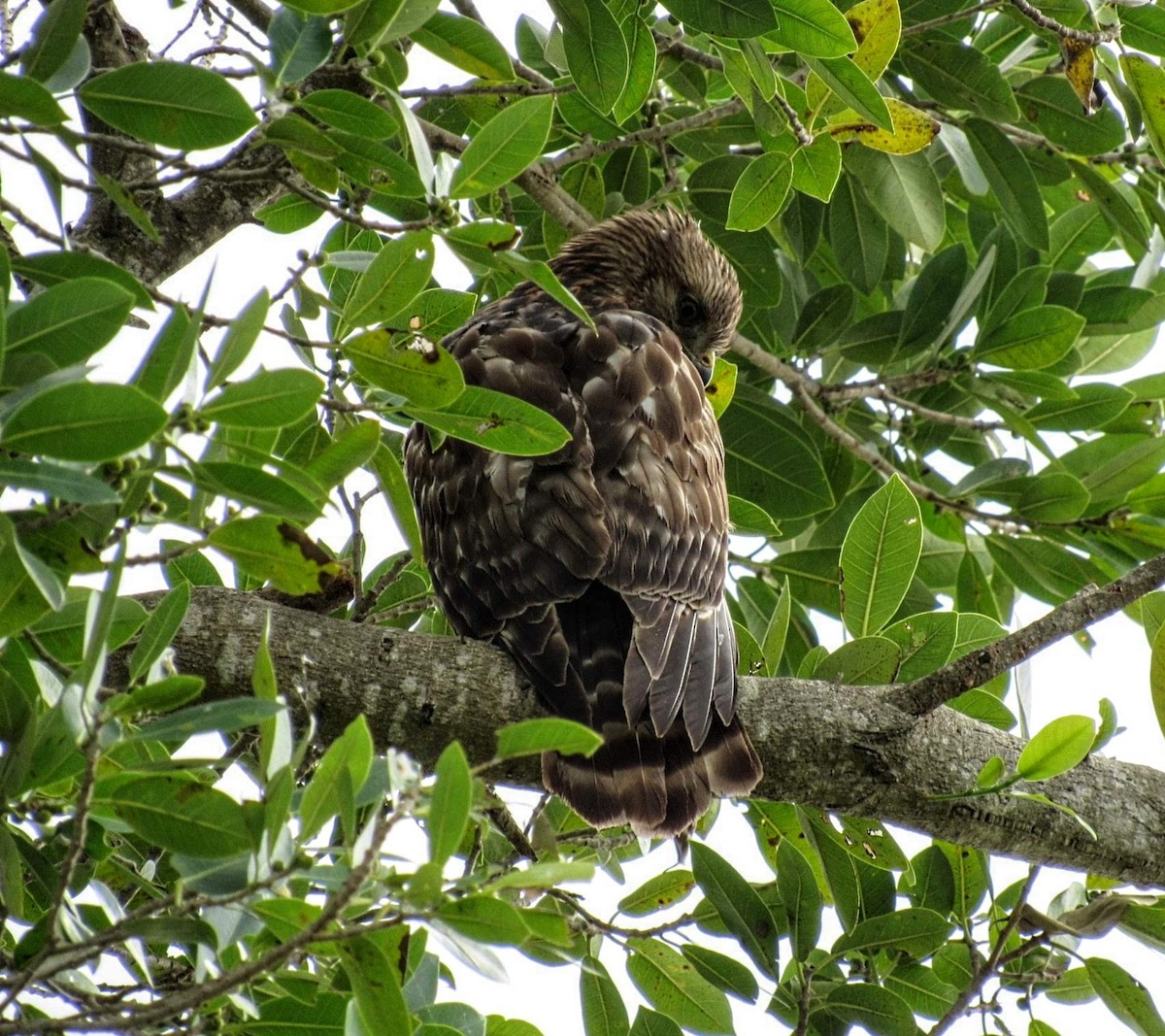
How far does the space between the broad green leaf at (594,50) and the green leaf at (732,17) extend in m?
0.18

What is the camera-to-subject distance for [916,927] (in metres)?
2.73

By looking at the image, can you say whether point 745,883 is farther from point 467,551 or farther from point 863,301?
point 863,301

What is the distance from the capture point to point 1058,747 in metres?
2.24

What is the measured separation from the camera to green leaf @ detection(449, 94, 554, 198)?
1.97 m

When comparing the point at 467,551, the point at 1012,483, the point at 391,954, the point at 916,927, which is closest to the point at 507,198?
the point at 467,551

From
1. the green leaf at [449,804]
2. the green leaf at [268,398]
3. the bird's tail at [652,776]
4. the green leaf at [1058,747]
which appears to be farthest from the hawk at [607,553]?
the green leaf at [449,804]

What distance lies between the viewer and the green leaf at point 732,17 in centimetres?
225

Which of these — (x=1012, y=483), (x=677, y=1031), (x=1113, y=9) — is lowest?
(x=677, y=1031)

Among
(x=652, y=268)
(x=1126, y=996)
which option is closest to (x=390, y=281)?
(x=1126, y=996)

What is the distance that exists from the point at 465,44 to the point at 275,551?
1102 mm

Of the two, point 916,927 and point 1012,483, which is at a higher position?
point 1012,483

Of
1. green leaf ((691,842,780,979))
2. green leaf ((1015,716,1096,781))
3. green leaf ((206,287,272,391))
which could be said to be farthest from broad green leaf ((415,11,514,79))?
green leaf ((691,842,780,979))

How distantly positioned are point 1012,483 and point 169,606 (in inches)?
96.6

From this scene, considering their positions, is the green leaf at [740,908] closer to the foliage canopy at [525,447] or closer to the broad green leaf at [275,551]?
the foliage canopy at [525,447]
